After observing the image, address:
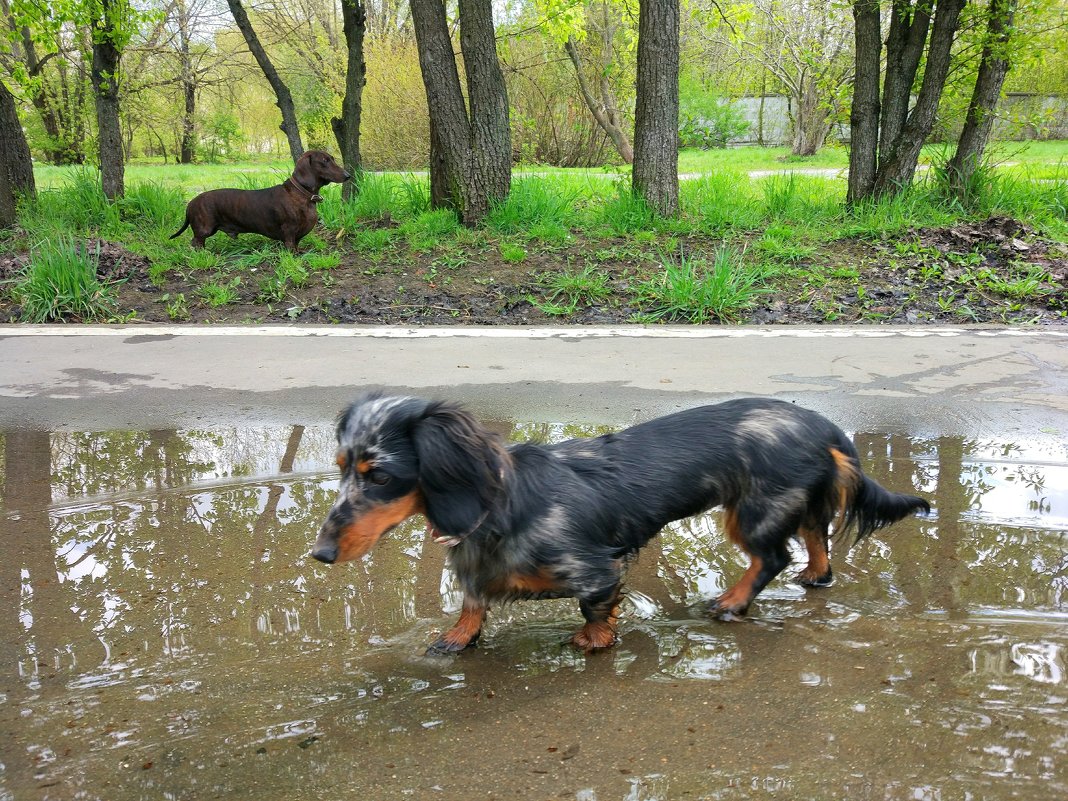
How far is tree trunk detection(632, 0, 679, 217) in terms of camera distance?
396 inches

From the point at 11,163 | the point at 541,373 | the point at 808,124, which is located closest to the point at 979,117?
the point at 541,373

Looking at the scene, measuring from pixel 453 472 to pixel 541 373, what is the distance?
372 cm

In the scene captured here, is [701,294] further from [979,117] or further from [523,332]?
[979,117]

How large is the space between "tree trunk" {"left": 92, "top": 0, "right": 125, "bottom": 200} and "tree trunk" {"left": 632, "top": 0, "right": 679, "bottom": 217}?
745cm

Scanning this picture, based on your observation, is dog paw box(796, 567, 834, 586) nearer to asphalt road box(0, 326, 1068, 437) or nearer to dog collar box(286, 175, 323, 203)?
asphalt road box(0, 326, 1068, 437)

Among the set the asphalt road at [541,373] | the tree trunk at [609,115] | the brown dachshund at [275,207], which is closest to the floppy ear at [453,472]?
the asphalt road at [541,373]

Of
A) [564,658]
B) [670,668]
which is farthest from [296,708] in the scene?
[670,668]

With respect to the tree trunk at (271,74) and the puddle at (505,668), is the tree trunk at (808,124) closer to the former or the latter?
the tree trunk at (271,74)

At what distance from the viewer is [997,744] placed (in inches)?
99.3

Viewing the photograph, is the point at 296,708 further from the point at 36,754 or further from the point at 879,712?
the point at 879,712

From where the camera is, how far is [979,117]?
1059 centimetres

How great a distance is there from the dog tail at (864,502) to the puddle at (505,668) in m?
0.29

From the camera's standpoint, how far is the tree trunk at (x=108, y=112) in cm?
1220

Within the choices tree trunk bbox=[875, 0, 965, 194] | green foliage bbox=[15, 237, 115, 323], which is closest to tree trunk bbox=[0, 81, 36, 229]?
green foliage bbox=[15, 237, 115, 323]
